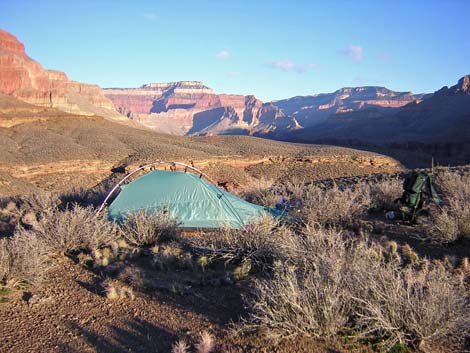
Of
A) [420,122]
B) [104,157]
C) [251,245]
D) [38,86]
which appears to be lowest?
[104,157]

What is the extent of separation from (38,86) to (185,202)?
97.1 m

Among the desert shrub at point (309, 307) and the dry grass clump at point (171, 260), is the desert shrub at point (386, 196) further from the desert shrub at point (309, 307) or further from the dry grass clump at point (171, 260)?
the desert shrub at point (309, 307)

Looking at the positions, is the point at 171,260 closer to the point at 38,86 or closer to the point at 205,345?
the point at 205,345

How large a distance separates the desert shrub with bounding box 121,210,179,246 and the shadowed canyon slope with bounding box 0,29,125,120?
7184 cm

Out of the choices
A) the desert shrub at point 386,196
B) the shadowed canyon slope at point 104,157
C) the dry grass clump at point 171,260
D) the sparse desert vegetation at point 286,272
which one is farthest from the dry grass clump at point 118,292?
the shadowed canyon slope at point 104,157

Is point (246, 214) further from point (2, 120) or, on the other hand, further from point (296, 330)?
point (2, 120)

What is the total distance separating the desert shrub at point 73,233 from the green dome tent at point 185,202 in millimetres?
1667

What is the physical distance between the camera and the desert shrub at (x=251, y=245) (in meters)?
7.18

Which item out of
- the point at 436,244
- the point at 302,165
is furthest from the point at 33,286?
the point at 302,165

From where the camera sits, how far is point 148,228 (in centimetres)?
887

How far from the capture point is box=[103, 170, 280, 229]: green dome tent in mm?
10406

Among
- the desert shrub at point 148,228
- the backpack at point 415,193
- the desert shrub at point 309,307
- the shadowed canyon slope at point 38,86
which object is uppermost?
the shadowed canyon slope at point 38,86

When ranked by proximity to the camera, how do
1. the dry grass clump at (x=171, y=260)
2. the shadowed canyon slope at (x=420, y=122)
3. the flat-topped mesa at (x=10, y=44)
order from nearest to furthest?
the dry grass clump at (x=171, y=260), the shadowed canyon slope at (x=420, y=122), the flat-topped mesa at (x=10, y=44)

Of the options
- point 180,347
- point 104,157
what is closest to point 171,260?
point 180,347
